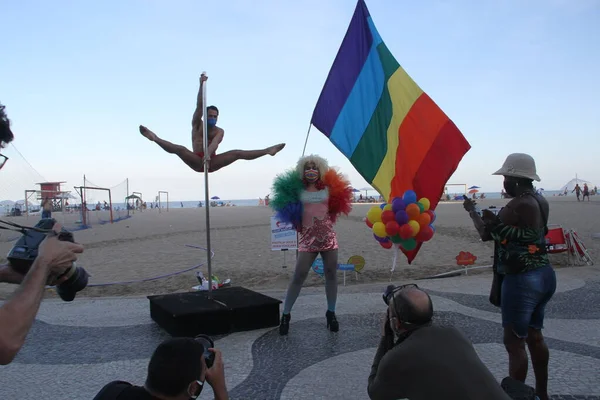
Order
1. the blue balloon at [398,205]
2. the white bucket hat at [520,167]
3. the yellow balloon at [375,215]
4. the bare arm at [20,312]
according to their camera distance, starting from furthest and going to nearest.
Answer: the yellow balloon at [375,215], the blue balloon at [398,205], the white bucket hat at [520,167], the bare arm at [20,312]

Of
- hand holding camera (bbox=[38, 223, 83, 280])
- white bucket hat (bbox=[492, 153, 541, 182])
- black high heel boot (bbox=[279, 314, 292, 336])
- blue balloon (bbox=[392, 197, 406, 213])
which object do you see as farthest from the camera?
blue balloon (bbox=[392, 197, 406, 213])

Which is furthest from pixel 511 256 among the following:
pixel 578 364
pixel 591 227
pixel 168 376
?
pixel 591 227

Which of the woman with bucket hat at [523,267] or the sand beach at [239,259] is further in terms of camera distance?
the sand beach at [239,259]

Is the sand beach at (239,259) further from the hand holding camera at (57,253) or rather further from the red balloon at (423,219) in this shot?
the hand holding camera at (57,253)

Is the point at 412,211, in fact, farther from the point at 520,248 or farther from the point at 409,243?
the point at 520,248

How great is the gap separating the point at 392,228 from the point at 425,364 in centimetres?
292

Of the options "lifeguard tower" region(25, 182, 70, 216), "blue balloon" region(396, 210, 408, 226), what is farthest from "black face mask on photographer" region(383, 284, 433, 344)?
"lifeguard tower" region(25, 182, 70, 216)

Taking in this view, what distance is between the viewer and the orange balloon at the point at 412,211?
16.0 ft

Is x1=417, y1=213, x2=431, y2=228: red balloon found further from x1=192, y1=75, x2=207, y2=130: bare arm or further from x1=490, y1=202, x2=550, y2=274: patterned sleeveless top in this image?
x1=192, y1=75, x2=207, y2=130: bare arm

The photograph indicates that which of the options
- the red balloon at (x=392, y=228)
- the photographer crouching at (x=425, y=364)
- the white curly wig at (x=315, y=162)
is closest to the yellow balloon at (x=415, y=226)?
the red balloon at (x=392, y=228)

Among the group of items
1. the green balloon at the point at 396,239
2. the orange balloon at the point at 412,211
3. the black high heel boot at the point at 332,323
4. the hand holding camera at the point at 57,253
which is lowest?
the black high heel boot at the point at 332,323

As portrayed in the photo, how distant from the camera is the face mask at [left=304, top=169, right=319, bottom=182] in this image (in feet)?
16.1

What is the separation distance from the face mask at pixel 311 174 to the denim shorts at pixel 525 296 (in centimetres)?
237

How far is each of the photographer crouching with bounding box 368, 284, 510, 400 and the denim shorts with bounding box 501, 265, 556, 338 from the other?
1034 millimetres
